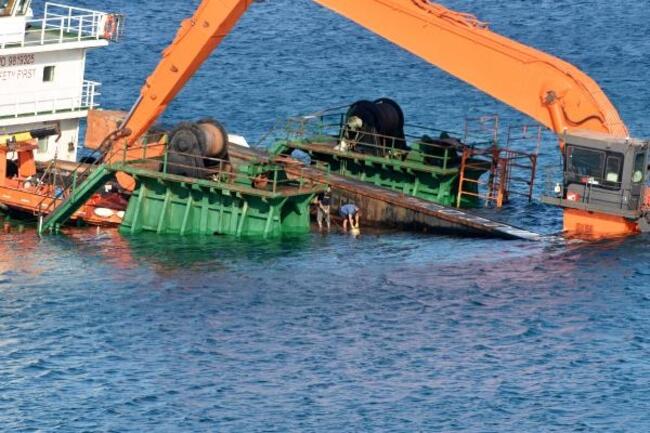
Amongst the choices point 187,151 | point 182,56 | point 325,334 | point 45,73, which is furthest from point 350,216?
point 45,73

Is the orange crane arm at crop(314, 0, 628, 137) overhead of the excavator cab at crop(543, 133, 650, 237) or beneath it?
overhead

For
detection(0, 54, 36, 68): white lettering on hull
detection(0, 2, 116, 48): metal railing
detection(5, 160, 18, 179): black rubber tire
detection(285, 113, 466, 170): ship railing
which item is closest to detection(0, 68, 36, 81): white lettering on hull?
detection(0, 54, 36, 68): white lettering on hull

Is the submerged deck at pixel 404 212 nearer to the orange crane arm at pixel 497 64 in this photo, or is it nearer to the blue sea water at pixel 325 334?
the blue sea water at pixel 325 334

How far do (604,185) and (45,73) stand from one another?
18404 millimetres

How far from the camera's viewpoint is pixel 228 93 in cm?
7962

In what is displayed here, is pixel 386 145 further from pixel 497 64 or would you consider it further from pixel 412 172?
pixel 497 64

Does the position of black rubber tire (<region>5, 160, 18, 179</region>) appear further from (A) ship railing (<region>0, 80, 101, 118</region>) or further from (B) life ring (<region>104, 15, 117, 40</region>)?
(B) life ring (<region>104, 15, 117, 40</region>)

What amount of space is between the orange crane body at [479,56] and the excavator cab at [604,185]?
210mm

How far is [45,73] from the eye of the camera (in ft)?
198

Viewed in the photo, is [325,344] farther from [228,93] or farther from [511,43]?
[228,93]

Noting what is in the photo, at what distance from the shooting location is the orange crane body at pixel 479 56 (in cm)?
5466

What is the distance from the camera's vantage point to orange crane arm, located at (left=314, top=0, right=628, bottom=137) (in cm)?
5466

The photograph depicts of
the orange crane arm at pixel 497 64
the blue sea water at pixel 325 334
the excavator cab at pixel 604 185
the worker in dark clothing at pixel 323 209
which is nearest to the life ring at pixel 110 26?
the blue sea water at pixel 325 334

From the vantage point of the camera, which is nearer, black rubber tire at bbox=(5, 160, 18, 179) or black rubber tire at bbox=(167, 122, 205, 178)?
black rubber tire at bbox=(167, 122, 205, 178)
